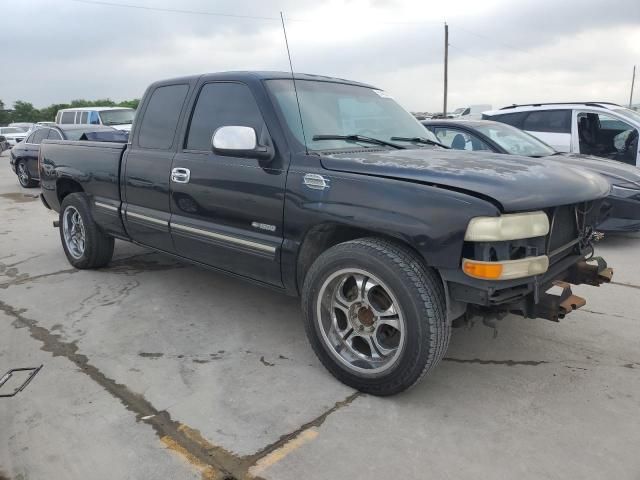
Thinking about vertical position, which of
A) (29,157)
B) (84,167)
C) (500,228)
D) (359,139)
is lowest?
(29,157)

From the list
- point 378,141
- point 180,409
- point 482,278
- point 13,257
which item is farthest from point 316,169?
point 13,257

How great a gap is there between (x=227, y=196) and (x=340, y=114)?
3.24 feet

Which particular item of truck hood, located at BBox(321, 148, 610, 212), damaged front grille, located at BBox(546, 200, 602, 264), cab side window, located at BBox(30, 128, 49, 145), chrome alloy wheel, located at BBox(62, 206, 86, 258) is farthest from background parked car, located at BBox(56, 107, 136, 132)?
damaged front grille, located at BBox(546, 200, 602, 264)

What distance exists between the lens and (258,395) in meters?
2.93

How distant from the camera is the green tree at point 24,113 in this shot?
57719 millimetres

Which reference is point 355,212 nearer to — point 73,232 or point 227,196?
point 227,196

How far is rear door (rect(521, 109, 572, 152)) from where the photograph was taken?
8453 mm

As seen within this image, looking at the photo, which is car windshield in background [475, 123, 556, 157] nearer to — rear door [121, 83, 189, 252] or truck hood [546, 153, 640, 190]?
truck hood [546, 153, 640, 190]

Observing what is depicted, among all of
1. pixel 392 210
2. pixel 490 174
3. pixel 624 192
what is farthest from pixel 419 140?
pixel 624 192

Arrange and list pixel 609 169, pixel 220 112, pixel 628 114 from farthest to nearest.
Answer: pixel 628 114 → pixel 609 169 → pixel 220 112

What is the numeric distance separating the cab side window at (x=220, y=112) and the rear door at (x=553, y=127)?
6541 mm

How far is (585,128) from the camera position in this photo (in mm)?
8508

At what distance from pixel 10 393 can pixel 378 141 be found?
9.11 ft

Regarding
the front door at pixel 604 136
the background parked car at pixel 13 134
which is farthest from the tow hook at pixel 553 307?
the background parked car at pixel 13 134
